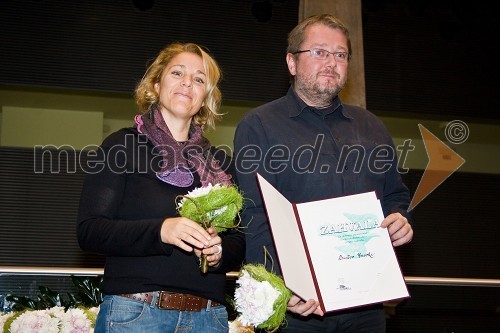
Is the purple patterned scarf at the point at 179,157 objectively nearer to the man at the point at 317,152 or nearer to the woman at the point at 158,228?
the woman at the point at 158,228

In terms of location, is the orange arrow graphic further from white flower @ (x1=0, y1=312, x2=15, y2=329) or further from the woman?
the woman

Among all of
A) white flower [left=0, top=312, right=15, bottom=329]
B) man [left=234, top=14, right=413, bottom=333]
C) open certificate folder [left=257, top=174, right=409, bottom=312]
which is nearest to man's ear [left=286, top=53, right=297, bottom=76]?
man [left=234, top=14, right=413, bottom=333]

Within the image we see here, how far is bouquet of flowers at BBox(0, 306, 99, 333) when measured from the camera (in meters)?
3.23

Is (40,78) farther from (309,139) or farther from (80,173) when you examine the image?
(309,139)

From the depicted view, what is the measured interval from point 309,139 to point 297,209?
0.45 m

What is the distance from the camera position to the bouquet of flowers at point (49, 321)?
10.6 feet

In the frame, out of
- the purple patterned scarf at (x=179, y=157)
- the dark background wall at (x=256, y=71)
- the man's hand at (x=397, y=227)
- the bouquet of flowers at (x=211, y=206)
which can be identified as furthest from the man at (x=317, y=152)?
the dark background wall at (x=256, y=71)

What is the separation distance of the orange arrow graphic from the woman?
5.60 m

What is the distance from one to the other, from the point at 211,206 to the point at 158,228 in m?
0.19

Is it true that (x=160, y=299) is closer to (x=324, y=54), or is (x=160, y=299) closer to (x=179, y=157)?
(x=179, y=157)

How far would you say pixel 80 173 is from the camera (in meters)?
6.92

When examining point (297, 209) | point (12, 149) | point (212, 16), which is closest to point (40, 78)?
point (12, 149)

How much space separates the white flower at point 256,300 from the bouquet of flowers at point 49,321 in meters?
1.49

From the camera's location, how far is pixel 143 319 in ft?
6.84
